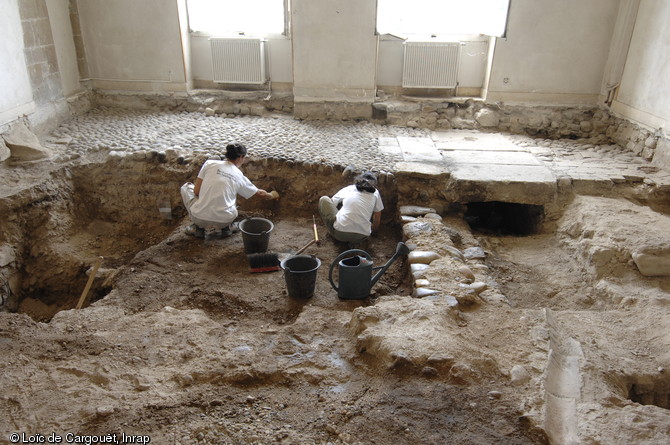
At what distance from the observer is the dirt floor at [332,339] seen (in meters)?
2.59

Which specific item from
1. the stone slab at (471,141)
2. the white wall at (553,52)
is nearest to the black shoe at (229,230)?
the stone slab at (471,141)

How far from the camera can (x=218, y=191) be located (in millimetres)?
5023

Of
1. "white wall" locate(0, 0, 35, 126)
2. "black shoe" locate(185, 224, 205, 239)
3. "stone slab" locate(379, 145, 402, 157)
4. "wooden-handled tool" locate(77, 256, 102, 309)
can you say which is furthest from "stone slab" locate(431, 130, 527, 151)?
"white wall" locate(0, 0, 35, 126)

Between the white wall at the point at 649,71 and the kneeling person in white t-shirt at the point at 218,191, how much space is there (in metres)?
5.24

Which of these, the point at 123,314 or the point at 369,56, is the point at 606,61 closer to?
the point at 369,56

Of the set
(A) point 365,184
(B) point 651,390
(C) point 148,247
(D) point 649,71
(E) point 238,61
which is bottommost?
(C) point 148,247

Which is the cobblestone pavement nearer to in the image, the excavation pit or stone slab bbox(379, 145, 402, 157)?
stone slab bbox(379, 145, 402, 157)

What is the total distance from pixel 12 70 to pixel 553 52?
7545 millimetres

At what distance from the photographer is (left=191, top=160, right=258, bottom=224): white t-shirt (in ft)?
16.5

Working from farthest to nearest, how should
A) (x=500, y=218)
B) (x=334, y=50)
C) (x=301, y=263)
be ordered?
(x=334, y=50), (x=500, y=218), (x=301, y=263)

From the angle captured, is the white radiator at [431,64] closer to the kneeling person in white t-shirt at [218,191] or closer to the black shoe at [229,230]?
the kneeling person in white t-shirt at [218,191]

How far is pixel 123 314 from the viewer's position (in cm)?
392

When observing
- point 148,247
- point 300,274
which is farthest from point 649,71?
point 148,247

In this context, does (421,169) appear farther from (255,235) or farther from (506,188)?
(255,235)
